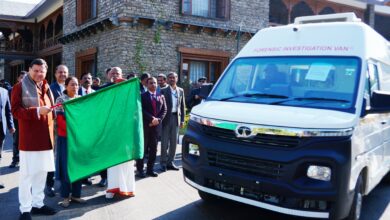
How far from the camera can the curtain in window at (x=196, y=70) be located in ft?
51.0

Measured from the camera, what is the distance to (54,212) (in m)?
4.79

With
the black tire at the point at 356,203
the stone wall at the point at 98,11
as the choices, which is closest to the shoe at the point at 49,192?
the black tire at the point at 356,203

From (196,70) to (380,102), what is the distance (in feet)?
38.9

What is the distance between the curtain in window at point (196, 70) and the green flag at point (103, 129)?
10220 millimetres

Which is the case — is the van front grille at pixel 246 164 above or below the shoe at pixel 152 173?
above

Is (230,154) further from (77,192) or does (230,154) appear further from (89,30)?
(89,30)

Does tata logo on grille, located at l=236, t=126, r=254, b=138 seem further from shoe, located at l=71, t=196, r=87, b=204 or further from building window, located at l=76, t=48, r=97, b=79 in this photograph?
building window, located at l=76, t=48, r=97, b=79

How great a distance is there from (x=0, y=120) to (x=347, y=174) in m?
5.60

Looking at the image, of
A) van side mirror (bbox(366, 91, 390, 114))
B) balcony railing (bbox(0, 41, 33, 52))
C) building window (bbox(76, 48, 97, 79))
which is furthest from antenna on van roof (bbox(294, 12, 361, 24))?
balcony railing (bbox(0, 41, 33, 52))

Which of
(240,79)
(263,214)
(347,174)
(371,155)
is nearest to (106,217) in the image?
(263,214)

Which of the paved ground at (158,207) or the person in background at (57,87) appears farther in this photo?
the person in background at (57,87)

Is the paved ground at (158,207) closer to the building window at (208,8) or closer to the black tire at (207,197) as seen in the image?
the black tire at (207,197)

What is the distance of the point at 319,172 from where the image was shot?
3617mm

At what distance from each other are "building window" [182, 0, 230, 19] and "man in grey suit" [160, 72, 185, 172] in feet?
26.1
